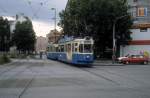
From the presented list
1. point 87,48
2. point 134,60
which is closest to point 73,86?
point 87,48

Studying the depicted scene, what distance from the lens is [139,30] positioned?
67250 mm

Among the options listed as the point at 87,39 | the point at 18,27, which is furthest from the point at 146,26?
the point at 18,27

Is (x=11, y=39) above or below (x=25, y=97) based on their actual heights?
above

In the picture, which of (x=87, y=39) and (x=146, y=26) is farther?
(x=146, y=26)

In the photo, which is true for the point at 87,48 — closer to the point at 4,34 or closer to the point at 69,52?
the point at 69,52

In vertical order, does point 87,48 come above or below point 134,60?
above

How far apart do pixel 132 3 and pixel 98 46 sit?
11.3 m

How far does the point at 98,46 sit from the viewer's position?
68.2 meters

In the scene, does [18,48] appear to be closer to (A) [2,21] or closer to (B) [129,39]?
(A) [2,21]

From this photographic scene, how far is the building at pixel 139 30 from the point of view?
2598 inches

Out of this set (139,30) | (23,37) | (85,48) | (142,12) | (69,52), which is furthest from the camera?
(23,37)

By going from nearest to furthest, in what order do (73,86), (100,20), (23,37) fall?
1. (73,86)
2. (100,20)
3. (23,37)

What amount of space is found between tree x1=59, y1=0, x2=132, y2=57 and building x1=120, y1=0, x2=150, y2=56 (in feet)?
4.82

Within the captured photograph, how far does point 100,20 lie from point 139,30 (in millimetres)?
8093
